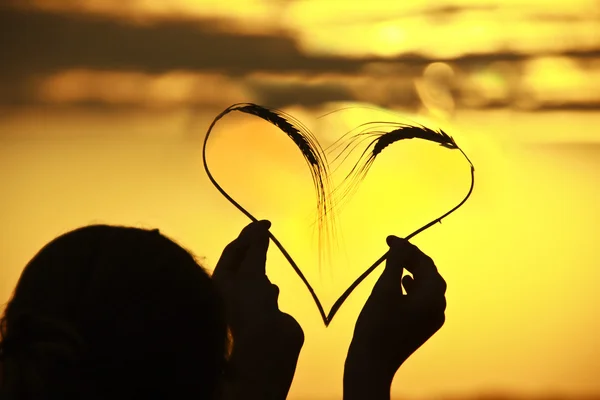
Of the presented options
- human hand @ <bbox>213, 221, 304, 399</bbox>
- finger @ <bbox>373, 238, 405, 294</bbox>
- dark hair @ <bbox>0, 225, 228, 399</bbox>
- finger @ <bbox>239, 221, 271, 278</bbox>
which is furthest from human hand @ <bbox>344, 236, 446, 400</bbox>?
dark hair @ <bbox>0, 225, 228, 399</bbox>

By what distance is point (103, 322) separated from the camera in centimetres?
183

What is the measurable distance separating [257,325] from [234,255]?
0.31 metres

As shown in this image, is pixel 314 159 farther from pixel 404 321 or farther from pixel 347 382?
pixel 347 382

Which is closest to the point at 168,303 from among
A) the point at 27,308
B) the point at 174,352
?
the point at 174,352

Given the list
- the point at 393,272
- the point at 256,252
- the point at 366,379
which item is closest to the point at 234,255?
the point at 256,252

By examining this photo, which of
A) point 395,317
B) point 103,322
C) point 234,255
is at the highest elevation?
point 234,255

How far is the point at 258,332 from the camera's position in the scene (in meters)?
2.92

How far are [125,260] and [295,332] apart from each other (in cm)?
122

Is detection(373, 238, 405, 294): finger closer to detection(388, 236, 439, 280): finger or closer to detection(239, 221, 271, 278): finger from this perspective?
detection(388, 236, 439, 280): finger

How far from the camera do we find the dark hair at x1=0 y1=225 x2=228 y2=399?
1814 mm

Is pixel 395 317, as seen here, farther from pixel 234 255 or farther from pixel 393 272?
pixel 234 255

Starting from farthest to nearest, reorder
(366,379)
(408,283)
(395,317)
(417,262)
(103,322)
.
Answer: (408,283) → (417,262) → (395,317) → (366,379) → (103,322)

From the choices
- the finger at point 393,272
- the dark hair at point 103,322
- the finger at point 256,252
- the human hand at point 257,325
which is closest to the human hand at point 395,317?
the finger at point 393,272

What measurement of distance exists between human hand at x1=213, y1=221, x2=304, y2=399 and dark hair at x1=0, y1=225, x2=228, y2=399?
35.3 inches
